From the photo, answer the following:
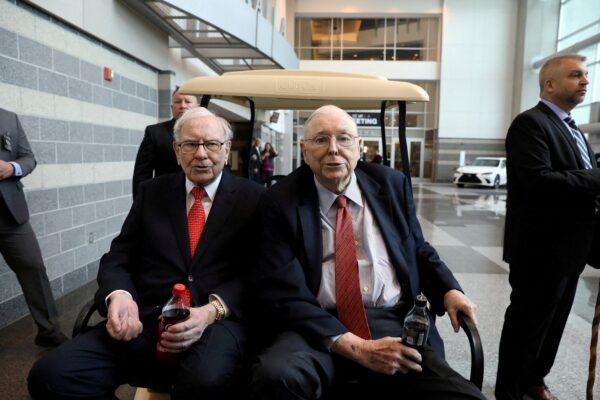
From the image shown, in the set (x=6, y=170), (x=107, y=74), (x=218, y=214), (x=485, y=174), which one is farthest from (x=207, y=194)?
(x=485, y=174)

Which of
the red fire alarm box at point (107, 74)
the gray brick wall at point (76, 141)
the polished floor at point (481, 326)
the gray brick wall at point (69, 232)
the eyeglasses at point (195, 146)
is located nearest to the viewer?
the eyeglasses at point (195, 146)

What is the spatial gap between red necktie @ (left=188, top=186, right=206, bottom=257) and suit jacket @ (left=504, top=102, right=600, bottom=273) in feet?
5.52

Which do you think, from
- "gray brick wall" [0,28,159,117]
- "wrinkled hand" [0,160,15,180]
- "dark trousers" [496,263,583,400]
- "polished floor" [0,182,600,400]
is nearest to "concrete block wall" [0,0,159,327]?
"gray brick wall" [0,28,159,117]

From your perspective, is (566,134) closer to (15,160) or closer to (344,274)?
(344,274)

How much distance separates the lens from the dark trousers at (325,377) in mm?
1503

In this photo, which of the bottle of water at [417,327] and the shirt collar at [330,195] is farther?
the shirt collar at [330,195]

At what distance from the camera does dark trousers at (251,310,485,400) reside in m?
1.50

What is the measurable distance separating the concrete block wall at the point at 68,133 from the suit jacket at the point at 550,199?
3540mm

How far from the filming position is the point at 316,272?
1856mm

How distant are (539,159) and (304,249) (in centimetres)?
135

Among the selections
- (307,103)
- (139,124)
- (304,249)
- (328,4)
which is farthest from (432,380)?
(328,4)

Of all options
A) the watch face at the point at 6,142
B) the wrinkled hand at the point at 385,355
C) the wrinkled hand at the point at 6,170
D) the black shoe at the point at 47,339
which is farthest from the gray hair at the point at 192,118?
the black shoe at the point at 47,339

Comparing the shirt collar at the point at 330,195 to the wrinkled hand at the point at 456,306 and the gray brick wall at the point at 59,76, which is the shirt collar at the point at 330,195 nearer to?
the wrinkled hand at the point at 456,306

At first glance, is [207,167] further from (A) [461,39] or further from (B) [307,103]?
(A) [461,39]
